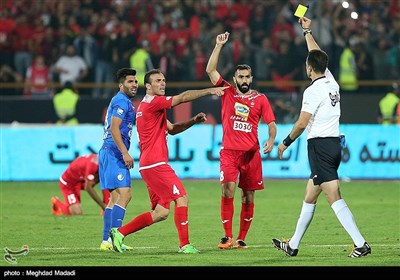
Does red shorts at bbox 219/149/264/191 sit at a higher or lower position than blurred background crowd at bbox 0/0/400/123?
lower

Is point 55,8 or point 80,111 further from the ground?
point 55,8

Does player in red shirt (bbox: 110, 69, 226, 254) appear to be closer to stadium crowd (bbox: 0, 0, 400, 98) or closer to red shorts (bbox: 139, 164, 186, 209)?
red shorts (bbox: 139, 164, 186, 209)

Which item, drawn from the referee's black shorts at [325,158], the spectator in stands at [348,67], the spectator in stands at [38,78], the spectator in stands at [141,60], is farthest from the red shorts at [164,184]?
the spectator in stands at [38,78]

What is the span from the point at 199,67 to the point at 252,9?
8.03 feet

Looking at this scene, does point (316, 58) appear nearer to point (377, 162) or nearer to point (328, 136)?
point (328, 136)

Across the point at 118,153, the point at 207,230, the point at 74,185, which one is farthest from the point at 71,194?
the point at 118,153

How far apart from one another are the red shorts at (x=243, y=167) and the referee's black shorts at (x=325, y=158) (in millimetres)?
1668

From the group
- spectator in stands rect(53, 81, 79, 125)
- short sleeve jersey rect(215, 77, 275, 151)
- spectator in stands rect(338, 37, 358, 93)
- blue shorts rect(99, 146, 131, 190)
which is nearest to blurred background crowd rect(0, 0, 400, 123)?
spectator in stands rect(338, 37, 358, 93)

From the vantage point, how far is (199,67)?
2844 centimetres

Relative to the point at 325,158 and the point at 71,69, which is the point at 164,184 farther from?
the point at 71,69

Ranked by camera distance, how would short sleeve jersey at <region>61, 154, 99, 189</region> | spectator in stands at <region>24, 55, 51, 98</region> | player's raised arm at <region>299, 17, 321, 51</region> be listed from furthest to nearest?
spectator in stands at <region>24, 55, 51, 98</region> → short sleeve jersey at <region>61, 154, 99, 189</region> → player's raised arm at <region>299, 17, 321, 51</region>

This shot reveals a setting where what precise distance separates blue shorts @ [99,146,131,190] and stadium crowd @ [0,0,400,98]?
14.3 m

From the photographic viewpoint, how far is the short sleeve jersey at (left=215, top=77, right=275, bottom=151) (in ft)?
46.0
